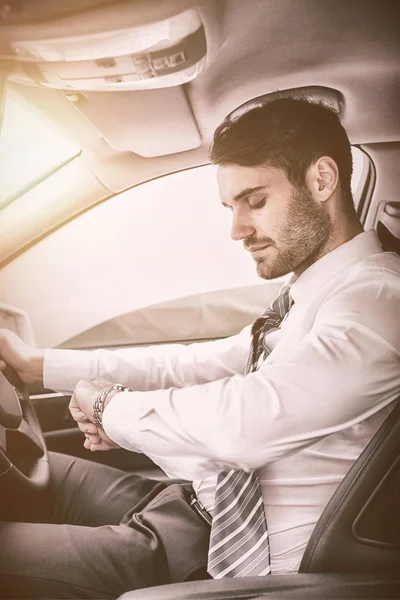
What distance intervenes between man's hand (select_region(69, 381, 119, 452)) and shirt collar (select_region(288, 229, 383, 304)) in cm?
50

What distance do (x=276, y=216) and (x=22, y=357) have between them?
70 centimetres

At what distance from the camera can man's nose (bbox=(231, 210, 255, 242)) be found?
134cm

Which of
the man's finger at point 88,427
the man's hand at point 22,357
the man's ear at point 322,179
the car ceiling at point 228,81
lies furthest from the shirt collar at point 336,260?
the man's hand at point 22,357

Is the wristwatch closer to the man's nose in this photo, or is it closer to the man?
the man

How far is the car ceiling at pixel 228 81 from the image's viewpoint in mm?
1234

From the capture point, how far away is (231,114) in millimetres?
1353

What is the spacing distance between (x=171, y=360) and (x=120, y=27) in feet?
2.48

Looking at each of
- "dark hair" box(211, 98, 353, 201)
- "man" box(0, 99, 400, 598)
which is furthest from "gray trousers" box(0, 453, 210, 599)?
"dark hair" box(211, 98, 353, 201)

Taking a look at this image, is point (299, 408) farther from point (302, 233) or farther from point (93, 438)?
point (93, 438)

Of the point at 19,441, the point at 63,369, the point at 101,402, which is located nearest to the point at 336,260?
the point at 101,402

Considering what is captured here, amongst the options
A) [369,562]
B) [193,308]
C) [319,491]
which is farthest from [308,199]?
[369,562]

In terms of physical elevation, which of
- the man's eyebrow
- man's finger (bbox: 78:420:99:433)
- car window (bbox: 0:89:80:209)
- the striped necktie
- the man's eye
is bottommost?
the striped necktie

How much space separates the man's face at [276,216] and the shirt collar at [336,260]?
0.02 meters

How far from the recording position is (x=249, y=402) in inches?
43.7
